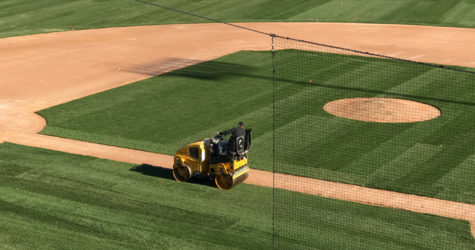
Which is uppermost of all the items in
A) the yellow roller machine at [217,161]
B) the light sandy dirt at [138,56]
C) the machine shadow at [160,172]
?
the yellow roller machine at [217,161]

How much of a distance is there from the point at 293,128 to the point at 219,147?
Result: 5760 mm

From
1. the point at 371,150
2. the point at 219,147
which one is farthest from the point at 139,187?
the point at 371,150

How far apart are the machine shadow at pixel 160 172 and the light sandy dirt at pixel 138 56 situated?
0.40 metres

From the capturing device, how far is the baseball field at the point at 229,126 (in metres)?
17.4

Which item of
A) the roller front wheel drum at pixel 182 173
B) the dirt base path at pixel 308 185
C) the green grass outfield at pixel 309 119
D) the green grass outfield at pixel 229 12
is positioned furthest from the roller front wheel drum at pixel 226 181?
the green grass outfield at pixel 229 12

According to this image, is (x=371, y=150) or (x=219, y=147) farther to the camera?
(x=371, y=150)

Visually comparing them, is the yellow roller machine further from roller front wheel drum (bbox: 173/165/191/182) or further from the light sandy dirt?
the light sandy dirt

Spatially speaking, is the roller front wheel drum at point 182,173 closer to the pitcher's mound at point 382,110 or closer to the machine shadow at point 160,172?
the machine shadow at point 160,172

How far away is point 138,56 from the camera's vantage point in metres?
37.3

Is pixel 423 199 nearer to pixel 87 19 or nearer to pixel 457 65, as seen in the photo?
pixel 457 65

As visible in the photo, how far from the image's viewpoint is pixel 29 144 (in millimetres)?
24234

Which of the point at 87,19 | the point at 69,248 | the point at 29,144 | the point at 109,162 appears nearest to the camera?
the point at 69,248

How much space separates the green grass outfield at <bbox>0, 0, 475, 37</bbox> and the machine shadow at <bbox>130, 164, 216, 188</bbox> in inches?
990

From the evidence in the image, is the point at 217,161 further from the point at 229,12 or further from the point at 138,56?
the point at 229,12
